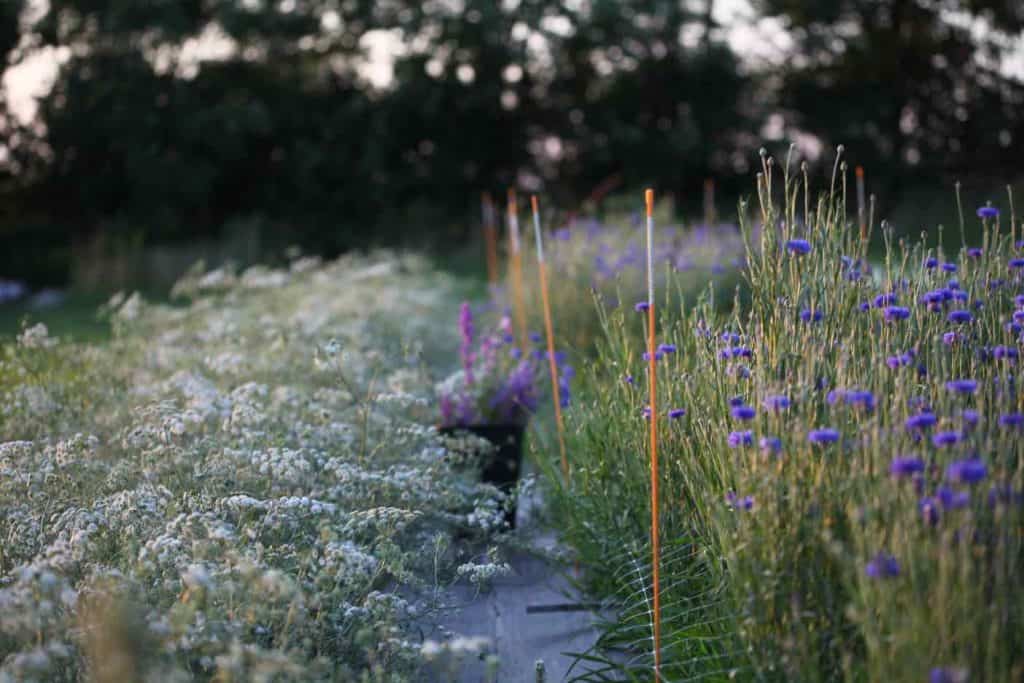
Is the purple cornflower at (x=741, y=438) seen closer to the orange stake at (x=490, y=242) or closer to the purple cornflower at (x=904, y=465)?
the purple cornflower at (x=904, y=465)

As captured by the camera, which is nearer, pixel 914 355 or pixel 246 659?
pixel 246 659

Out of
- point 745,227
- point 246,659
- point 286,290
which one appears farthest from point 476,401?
point 286,290

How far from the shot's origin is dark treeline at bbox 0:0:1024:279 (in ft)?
48.8

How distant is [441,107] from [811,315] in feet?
47.7

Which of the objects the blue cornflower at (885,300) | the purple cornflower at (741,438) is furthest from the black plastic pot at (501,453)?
the purple cornflower at (741,438)

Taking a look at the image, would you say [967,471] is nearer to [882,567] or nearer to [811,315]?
[882,567]

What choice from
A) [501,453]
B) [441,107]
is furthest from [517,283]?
[441,107]

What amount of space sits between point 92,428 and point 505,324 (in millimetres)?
1870

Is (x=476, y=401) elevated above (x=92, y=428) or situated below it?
below

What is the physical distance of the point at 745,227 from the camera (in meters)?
2.61

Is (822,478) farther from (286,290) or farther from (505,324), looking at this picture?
(286,290)

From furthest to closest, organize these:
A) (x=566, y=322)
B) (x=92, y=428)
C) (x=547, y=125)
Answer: (x=547, y=125) < (x=566, y=322) < (x=92, y=428)

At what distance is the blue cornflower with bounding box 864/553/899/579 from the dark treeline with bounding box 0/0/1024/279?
14.0 m

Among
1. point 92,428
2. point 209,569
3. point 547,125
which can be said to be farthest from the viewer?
point 547,125
